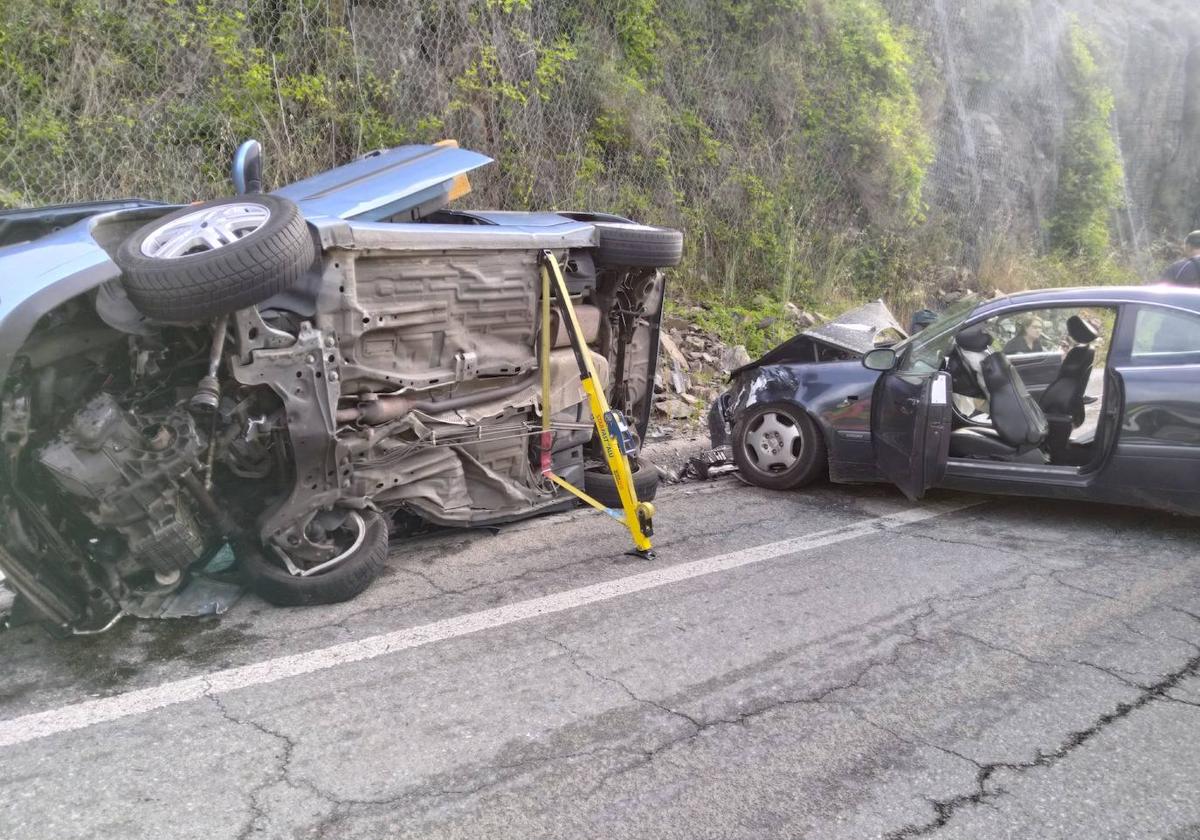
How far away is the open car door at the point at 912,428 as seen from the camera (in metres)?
5.45

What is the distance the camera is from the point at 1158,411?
5.08 metres

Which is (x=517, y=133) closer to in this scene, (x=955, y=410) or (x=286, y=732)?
(x=955, y=410)

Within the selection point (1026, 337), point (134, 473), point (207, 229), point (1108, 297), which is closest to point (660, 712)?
point (134, 473)

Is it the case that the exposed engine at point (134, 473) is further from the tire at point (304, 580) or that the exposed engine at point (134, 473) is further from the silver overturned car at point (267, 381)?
the tire at point (304, 580)

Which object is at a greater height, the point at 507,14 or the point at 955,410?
the point at 507,14

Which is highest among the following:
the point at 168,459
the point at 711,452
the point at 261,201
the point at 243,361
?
the point at 261,201

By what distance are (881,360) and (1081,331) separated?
49.9 inches

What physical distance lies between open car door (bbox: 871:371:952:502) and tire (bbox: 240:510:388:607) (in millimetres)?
3127

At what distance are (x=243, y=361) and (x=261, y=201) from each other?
640 millimetres

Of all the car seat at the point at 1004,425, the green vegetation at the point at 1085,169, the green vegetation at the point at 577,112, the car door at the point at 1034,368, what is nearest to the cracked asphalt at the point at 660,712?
the car seat at the point at 1004,425

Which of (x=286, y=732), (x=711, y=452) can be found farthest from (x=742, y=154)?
(x=286, y=732)

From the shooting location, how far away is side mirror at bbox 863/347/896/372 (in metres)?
5.80

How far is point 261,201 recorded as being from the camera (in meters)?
3.77

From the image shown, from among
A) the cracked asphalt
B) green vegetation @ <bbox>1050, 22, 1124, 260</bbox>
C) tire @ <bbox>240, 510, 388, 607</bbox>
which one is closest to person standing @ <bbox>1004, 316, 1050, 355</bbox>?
the cracked asphalt
